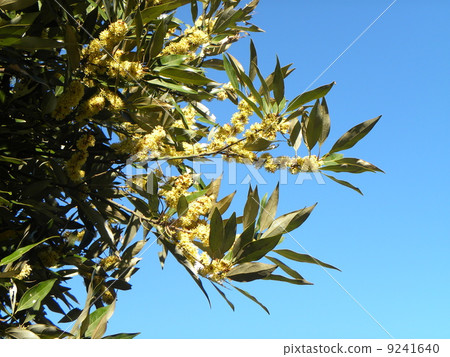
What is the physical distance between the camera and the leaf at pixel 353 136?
206cm

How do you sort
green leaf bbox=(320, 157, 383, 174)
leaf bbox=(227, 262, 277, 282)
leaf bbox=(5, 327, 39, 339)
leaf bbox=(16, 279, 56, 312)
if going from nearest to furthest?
leaf bbox=(227, 262, 277, 282), leaf bbox=(5, 327, 39, 339), leaf bbox=(16, 279, 56, 312), green leaf bbox=(320, 157, 383, 174)

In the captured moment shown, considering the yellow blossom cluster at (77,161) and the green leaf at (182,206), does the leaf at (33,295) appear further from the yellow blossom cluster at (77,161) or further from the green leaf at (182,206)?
the green leaf at (182,206)

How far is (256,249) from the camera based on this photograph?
1818 mm

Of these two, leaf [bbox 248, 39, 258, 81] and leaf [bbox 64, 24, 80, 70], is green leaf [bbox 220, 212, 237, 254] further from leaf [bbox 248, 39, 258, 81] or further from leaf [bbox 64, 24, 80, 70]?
leaf [bbox 64, 24, 80, 70]

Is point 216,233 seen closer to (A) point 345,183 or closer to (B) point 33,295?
(A) point 345,183

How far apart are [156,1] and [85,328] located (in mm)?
1372

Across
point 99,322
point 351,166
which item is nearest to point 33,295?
point 99,322

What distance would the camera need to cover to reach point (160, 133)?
6.55 ft

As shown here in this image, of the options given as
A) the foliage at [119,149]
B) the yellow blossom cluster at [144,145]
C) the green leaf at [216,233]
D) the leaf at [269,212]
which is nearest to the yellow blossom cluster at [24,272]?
the foliage at [119,149]

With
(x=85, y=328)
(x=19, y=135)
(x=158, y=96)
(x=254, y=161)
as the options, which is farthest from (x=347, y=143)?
(x=19, y=135)

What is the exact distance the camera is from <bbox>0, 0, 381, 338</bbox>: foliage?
187 cm

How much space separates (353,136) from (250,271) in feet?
2.38

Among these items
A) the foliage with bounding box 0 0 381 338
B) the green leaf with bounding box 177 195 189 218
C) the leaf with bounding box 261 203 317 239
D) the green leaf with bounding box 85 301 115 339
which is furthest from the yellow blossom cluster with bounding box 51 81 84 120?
the leaf with bounding box 261 203 317 239

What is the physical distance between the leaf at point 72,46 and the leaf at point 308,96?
2.70 feet
